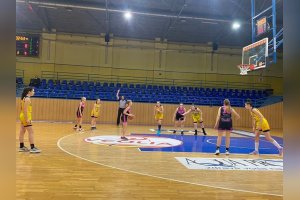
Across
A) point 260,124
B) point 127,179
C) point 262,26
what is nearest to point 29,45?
point 262,26

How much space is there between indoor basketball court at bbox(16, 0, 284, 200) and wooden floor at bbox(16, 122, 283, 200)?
0.07ft

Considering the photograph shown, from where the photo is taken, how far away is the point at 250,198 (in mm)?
4180

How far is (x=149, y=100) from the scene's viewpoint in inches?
739

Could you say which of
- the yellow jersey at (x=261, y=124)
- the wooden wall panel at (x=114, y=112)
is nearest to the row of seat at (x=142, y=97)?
the wooden wall panel at (x=114, y=112)

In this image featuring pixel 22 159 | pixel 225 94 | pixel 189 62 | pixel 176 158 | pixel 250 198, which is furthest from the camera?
pixel 189 62

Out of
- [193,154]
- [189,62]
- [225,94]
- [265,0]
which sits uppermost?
[265,0]

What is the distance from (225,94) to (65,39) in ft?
41.4

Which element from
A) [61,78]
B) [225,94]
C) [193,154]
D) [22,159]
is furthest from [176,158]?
[61,78]

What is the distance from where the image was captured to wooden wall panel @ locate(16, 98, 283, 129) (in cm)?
1752

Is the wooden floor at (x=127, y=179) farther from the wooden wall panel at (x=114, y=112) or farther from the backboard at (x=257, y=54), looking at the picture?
the wooden wall panel at (x=114, y=112)

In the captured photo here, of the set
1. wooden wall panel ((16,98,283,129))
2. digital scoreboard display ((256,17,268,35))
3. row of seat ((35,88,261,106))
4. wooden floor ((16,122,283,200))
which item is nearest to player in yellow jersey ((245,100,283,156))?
wooden floor ((16,122,283,200))

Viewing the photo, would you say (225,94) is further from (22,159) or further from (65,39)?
(22,159)

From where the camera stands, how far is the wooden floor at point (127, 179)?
421cm

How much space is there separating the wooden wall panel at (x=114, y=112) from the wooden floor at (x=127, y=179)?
35.0 ft
